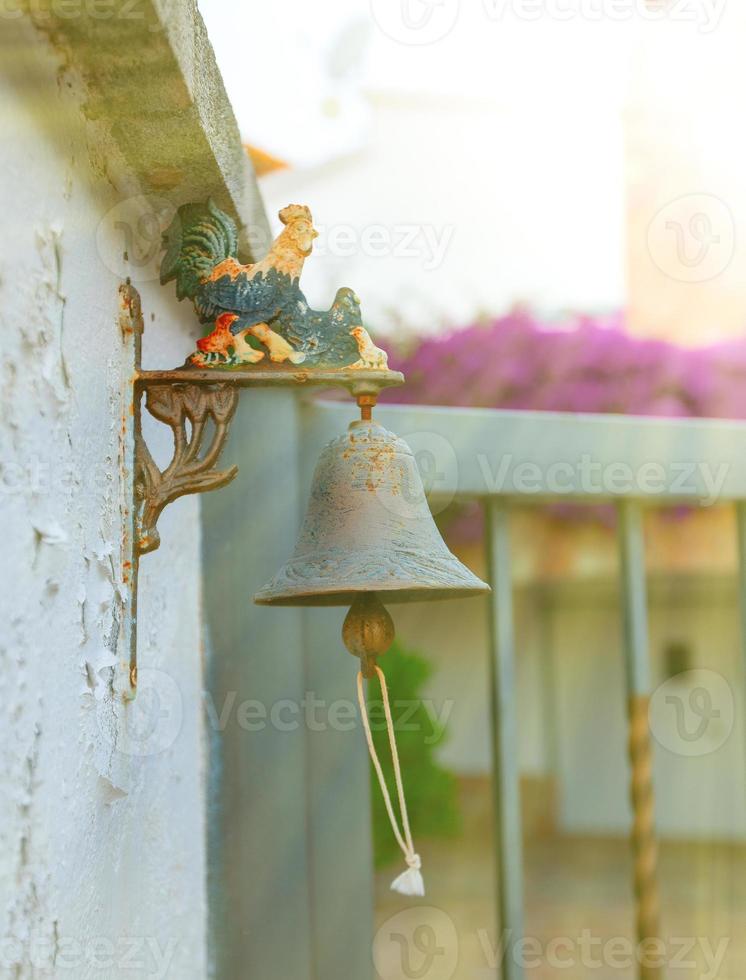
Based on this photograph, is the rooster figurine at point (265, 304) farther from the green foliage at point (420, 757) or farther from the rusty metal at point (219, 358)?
the green foliage at point (420, 757)

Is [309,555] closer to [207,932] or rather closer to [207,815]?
[207,815]

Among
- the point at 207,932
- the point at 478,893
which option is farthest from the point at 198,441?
the point at 478,893

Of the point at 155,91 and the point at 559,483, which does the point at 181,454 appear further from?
the point at 559,483

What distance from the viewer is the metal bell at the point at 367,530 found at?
90 cm

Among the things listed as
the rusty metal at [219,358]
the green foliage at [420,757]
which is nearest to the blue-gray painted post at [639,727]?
the rusty metal at [219,358]

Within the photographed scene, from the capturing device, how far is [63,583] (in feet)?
2.25

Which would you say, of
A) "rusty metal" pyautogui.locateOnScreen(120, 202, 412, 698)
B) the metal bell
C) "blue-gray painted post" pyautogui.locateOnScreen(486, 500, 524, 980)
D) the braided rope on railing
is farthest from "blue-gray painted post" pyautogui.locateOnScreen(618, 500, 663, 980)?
"rusty metal" pyautogui.locateOnScreen(120, 202, 412, 698)

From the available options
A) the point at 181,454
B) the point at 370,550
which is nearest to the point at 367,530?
the point at 370,550

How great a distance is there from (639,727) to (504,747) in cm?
20

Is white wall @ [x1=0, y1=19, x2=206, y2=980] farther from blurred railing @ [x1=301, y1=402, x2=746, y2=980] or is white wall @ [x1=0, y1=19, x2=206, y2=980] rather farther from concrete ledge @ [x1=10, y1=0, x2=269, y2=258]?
blurred railing @ [x1=301, y1=402, x2=746, y2=980]

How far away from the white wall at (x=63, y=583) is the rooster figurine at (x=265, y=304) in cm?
7

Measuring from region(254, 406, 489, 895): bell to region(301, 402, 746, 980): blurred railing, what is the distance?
0.33 m

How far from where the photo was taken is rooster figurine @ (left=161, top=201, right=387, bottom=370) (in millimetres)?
864

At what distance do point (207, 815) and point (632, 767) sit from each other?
59 centimetres
